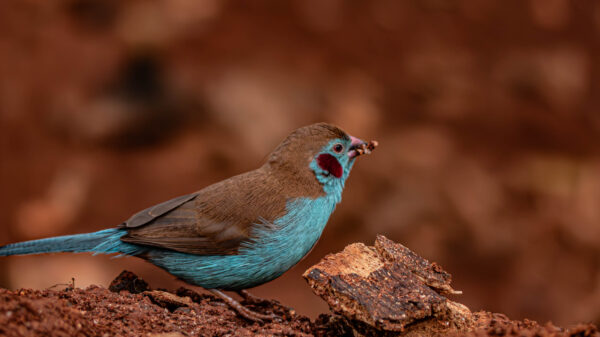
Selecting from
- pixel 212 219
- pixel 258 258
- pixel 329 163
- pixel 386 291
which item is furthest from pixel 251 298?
pixel 386 291

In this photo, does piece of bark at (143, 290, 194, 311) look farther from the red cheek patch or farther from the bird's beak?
the bird's beak

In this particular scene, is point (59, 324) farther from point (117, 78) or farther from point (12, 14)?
point (12, 14)

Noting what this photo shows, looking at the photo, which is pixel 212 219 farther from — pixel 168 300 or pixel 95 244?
pixel 95 244

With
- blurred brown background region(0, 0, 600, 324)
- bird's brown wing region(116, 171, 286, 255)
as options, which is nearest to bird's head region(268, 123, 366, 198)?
bird's brown wing region(116, 171, 286, 255)

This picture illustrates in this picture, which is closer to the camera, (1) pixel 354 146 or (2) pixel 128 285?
(2) pixel 128 285

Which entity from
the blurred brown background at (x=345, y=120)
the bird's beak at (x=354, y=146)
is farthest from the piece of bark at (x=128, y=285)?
the blurred brown background at (x=345, y=120)

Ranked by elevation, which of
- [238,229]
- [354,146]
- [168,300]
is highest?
[354,146]

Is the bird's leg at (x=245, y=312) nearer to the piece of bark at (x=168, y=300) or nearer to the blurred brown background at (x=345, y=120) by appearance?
the piece of bark at (x=168, y=300)
